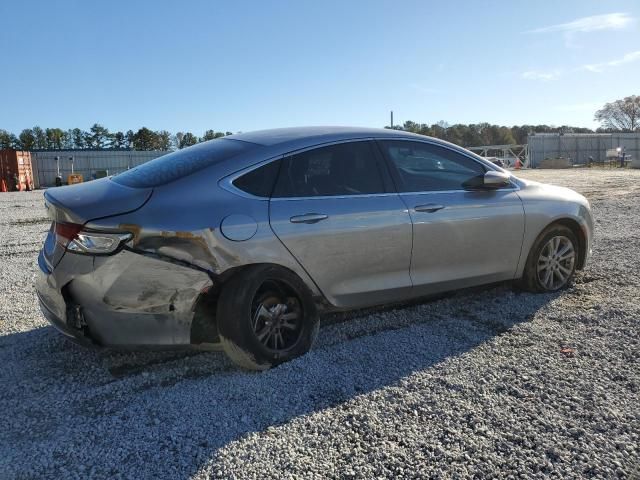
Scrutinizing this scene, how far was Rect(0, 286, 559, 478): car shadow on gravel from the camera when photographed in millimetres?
2680

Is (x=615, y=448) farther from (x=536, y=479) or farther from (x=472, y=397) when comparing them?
(x=472, y=397)

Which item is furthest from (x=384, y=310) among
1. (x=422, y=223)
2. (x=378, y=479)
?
(x=378, y=479)

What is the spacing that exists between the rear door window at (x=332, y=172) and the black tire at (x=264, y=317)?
2.06 ft

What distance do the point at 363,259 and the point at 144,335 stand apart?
161 cm

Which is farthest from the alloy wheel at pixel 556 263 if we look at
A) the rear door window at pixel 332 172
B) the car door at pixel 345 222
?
the rear door window at pixel 332 172

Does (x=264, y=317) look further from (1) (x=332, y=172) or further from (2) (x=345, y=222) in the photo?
(1) (x=332, y=172)

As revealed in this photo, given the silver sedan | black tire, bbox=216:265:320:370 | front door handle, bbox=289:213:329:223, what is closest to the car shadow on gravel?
black tire, bbox=216:265:320:370

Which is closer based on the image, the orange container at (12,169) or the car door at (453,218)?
the car door at (453,218)

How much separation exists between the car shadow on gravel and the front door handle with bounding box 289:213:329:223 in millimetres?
947

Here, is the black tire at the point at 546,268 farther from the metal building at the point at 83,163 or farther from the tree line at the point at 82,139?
the tree line at the point at 82,139

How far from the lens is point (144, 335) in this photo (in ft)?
10.7

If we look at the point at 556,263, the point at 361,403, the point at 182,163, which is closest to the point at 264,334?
the point at 361,403

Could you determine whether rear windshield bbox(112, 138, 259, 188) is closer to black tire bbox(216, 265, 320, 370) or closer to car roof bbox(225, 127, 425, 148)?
car roof bbox(225, 127, 425, 148)

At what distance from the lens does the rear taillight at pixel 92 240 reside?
3.16 meters
